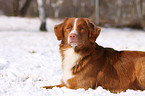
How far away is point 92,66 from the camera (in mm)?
3855

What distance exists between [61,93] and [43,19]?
46.0ft

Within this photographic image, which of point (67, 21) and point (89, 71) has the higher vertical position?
point (67, 21)

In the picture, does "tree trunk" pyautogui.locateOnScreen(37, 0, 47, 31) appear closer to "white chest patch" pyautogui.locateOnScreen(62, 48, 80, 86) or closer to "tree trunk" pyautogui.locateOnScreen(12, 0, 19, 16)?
"tree trunk" pyautogui.locateOnScreen(12, 0, 19, 16)

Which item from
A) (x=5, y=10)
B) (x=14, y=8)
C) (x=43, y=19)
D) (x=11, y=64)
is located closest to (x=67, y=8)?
(x=5, y=10)

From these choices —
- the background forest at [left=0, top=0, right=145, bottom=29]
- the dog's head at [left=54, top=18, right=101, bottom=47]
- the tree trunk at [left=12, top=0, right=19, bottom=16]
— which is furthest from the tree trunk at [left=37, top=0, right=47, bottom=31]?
the dog's head at [left=54, top=18, right=101, bottom=47]

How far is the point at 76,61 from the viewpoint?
3873 millimetres

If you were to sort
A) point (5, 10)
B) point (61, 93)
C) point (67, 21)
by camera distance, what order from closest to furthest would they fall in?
point (61, 93) < point (67, 21) < point (5, 10)

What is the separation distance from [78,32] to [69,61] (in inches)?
25.2

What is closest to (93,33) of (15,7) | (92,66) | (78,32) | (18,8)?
(78,32)

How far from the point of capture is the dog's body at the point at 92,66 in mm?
3779

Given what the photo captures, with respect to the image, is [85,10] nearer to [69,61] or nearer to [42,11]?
[42,11]

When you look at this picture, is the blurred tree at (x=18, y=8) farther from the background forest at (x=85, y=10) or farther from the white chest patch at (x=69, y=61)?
the white chest patch at (x=69, y=61)

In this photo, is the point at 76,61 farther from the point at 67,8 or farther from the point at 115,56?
the point at 67,8

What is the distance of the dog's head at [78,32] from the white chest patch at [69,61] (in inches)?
7.7
